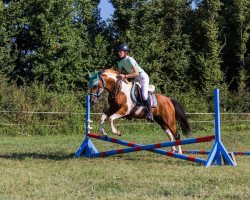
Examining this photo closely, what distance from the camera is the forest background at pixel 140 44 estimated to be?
104ft

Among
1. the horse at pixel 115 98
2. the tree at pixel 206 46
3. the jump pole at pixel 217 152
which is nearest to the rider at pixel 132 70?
the horse at pixel 115 98

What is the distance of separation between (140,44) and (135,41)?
47 centimetres

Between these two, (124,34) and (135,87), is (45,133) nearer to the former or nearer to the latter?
(135,87)

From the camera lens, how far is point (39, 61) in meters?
32.4

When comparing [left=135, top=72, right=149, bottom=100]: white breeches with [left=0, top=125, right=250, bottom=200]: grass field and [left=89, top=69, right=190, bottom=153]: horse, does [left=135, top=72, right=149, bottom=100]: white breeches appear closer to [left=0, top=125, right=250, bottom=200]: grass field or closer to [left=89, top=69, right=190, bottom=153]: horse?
[left=89, top=69, right=190, bottom=153]: horse

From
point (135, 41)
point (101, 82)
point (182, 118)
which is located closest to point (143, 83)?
point (101, 82)

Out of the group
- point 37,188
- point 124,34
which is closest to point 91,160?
point 37,188

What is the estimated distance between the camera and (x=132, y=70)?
1109 cm

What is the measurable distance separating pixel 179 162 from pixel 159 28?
26.6 m

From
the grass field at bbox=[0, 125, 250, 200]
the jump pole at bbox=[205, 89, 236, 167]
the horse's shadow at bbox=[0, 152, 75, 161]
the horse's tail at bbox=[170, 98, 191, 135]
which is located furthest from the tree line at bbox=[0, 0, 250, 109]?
the jump pole at bbox=[205, 89, 236, 167]

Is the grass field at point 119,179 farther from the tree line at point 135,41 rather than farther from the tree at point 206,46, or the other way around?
the tree at point 206,46

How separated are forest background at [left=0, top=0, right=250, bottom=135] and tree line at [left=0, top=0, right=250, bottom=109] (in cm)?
7

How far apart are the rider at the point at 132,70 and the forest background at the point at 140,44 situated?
14156 mm

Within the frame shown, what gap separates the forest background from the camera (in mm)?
31656
